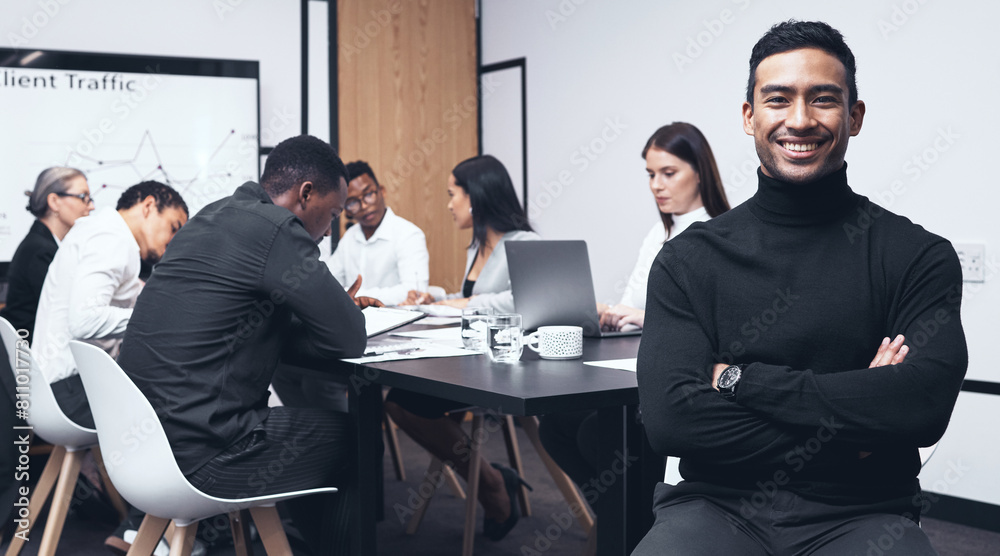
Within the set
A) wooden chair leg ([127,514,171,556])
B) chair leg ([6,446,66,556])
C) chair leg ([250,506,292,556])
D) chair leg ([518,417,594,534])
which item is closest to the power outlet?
chair leg ([518,417,594,534])

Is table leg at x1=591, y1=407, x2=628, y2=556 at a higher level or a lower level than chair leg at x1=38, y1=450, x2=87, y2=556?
higher

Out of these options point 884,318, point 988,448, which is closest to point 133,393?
point 884,318

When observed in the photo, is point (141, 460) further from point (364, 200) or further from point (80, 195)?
point (364, 200)

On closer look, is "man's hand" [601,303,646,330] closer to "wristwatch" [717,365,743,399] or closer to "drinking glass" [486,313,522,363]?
"drinking glass" [486,313,522,363]

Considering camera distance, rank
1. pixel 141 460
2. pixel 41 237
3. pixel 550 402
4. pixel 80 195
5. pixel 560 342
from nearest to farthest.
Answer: pixel 550 402 < pixel 141 460 < pixel 560 342 < pixel 41 237 < pixel 80 195

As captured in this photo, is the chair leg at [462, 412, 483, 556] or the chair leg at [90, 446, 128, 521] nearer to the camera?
the chair leg at [462, 412, 483, 556]

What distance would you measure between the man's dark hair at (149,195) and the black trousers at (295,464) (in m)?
1.18

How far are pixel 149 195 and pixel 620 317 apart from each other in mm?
1667

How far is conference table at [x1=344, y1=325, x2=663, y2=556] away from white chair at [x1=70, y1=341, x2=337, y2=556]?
0.34m

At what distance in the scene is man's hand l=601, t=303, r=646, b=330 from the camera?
8.39 feet

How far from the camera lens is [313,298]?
2.03 m

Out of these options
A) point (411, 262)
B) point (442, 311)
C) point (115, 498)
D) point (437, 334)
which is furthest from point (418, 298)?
point (115, 498)

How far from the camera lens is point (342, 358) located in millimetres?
2115

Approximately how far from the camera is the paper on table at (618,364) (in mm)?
1944
